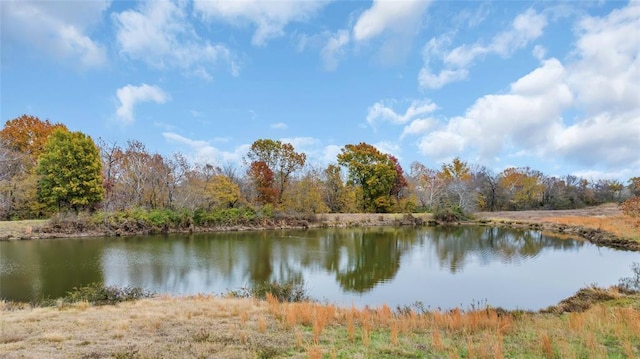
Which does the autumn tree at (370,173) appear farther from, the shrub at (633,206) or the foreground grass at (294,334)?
the foreground grass at (294,334)

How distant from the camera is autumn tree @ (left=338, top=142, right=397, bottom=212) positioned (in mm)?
49625

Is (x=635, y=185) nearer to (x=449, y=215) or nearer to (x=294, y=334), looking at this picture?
(x=294, y=334)

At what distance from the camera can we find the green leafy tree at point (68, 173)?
105 ft

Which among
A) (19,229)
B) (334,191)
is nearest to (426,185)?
(334,191)

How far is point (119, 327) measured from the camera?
7176mm

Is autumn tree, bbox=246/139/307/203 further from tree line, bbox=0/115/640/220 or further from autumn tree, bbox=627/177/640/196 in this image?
autumn tree, bbox=627/177/640/196

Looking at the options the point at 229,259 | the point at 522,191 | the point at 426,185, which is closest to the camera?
the point at 229,259

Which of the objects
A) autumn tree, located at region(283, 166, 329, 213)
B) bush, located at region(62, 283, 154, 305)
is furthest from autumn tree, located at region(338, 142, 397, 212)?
bush, located at region(62, 283, 154, 305)

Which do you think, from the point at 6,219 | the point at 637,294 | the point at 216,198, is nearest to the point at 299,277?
the point at 637,294

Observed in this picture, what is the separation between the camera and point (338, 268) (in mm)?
19203

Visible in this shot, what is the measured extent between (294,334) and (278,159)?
39.2 m

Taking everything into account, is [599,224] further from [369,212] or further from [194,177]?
[194,177]

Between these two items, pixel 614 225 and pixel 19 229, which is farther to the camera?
pixel 614 225

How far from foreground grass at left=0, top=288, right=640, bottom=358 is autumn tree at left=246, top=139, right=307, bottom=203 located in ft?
117
